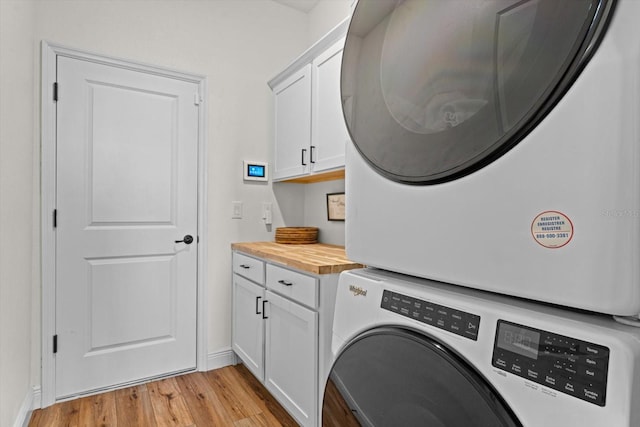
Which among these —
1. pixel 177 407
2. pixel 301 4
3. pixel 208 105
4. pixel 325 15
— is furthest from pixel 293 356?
pixel 301 4

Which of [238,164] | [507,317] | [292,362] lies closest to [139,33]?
[238,164]

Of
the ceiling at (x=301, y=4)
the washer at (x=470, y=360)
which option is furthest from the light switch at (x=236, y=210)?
the washer at (x=470, y=360)

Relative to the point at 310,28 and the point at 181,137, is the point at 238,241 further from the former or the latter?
the point at 310,28

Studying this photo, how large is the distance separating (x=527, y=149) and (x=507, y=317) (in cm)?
26

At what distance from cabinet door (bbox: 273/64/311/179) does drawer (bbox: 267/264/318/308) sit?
700 millimetres

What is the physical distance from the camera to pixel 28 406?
1.90 m

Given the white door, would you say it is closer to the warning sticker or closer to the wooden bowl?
the wooden bowl

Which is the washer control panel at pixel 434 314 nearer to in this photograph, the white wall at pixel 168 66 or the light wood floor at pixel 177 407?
the light wood floor at pixel 177 407

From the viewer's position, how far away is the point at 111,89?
2.23 meters

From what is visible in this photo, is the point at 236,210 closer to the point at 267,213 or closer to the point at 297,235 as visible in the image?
the point at 267,213

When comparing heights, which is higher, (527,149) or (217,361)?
(527,149)

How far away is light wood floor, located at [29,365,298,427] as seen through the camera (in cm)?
186

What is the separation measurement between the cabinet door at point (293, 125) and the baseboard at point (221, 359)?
132 centimetres

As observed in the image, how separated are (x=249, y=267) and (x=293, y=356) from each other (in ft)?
2.33
